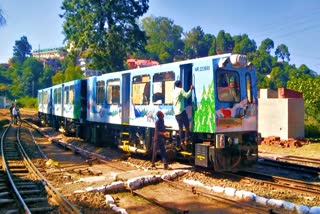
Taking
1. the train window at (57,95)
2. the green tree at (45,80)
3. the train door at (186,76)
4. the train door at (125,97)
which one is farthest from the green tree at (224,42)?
the train door at (186,76)

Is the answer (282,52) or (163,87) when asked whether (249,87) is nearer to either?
(163,87)

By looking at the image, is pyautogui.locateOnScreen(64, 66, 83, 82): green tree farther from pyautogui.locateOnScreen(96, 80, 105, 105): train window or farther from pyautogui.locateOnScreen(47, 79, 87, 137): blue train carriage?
pyautogui.locateOnScreen(96, 80, 105, 105): train window

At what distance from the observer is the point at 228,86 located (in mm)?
9398

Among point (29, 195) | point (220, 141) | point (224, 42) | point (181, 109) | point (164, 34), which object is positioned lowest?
point (29, 195)

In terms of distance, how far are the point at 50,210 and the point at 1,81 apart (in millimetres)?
93257

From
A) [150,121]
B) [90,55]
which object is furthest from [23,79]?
[150,121]

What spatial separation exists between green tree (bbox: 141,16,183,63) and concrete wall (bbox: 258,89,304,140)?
304 ft

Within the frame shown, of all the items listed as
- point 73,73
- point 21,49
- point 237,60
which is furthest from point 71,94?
point 21,49

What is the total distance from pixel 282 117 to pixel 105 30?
19.1 metres

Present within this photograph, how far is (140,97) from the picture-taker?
11.8m

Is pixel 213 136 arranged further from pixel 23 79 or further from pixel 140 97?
pixel 23 79

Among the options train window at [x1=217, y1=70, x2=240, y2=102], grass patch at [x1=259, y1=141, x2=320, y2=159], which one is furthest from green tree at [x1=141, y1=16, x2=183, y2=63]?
train window at [x1=217, y1=70, x2=240, y2=102]

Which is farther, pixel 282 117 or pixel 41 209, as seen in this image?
pixel 282 117

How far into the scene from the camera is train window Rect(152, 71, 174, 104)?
10.4 metres
